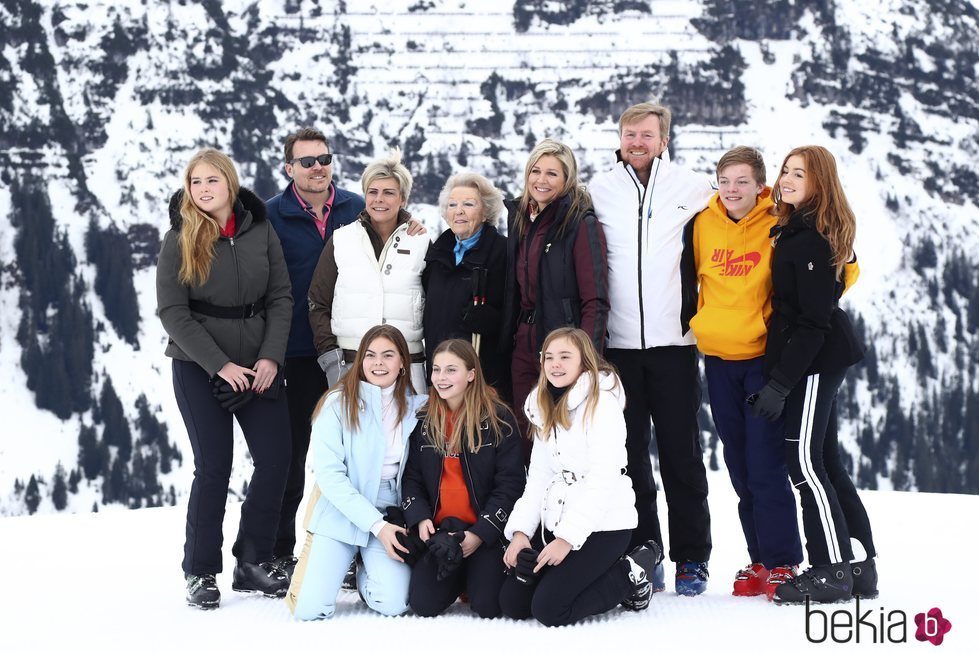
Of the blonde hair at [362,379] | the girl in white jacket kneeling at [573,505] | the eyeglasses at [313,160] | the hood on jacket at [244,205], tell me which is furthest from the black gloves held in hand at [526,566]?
the eyeglasses at [313,160]

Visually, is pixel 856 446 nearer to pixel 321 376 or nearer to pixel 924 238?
pixel 924 238

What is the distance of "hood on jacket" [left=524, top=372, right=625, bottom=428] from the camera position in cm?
609

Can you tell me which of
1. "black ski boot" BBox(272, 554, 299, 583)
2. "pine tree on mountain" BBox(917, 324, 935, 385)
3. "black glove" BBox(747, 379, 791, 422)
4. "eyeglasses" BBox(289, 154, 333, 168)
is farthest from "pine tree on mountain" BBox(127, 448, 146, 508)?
"black glove" BBox(747, 379, 791, 422)

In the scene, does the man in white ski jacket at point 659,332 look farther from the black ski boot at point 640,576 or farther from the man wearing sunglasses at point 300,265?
the man wearing sunglasses at point 300,265

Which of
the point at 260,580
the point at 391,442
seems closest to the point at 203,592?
the point at 260,580

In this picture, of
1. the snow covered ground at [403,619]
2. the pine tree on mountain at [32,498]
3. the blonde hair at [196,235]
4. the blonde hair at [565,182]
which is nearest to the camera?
the snow covered ground at [403,619]

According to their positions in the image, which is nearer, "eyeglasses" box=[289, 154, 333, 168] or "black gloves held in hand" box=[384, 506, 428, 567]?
"black gloves held in hand" box=[384, 506, 428, 567]

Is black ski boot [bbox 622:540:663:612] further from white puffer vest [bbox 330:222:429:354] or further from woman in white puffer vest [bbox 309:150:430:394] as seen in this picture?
white puffer vest [bbox 330:222:429:354]

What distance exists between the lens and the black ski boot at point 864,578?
20.7 ft

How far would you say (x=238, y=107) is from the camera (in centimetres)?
19888

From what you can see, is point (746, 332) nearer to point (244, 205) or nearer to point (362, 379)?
point (362, 379)

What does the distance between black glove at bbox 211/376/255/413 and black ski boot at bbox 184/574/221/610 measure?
1.03 metres

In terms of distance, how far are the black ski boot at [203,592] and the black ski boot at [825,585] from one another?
3.31 metres

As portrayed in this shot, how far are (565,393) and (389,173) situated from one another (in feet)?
6.26
